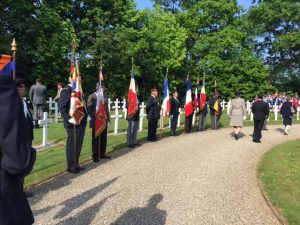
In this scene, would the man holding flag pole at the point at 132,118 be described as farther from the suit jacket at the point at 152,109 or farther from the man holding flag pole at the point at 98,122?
the man holding flag pole at the point at 98,122

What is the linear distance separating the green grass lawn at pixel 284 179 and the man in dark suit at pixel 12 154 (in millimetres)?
4624

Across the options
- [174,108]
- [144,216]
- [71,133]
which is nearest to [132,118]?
[71,133]

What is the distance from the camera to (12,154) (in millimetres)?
3283

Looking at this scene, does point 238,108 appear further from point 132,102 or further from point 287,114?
point 132,102

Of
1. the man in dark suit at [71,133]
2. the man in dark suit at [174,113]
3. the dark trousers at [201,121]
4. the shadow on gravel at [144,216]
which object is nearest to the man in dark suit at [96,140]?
the man in dark suit at [71,133]

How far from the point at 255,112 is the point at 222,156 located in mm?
5272

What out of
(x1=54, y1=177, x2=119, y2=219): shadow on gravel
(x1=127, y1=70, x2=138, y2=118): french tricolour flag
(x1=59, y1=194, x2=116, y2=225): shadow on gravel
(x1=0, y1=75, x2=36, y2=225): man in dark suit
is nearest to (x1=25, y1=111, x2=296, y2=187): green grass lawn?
(x1=127, y1=70, x2=138, y2=118): french tricolour flag

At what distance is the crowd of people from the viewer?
129 inches

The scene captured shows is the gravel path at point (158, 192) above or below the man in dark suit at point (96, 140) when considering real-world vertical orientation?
below

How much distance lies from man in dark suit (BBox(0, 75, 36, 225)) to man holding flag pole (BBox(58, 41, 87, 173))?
6465 mm

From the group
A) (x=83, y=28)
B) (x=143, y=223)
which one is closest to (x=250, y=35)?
(x=83, y=28)

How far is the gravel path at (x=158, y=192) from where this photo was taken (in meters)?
6.72

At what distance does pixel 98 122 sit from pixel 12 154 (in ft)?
28.2

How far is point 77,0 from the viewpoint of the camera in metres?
43.3
